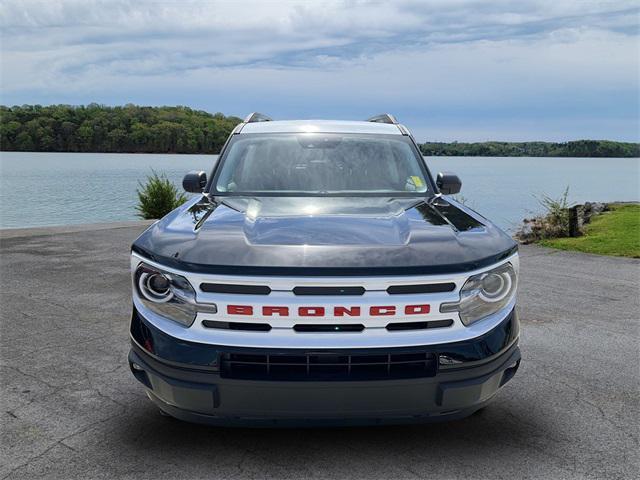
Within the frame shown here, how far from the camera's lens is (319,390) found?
2588 mm

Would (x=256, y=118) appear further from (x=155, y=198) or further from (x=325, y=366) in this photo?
(x=155, y=198)

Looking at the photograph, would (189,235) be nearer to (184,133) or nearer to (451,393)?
(451,393)

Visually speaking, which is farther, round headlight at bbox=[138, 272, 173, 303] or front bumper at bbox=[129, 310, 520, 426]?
round headlight at bbox=[138, 272, 173, 303]

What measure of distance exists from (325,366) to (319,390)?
0.11 metres

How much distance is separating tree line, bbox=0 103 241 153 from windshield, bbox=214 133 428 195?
35.6 metres

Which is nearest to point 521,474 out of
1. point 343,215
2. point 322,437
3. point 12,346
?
point 322,437

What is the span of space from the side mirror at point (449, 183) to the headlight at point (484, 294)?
1.59 m

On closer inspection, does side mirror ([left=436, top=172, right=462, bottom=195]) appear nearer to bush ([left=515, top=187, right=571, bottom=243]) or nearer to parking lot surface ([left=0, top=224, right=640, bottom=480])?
parking lot surface ([left=0, top=224, right=640, bottom=480])

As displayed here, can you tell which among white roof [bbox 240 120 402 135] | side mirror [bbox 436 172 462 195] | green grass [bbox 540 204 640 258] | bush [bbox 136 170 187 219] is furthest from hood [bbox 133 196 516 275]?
bush [bbox 136 170 187 219]

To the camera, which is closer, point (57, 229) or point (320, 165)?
point (320, 165)

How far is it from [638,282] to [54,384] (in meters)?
7.40

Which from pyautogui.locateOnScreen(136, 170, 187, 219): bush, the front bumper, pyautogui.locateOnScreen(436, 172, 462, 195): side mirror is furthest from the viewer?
pyautogui.locateOnScreen(136, 170, 187, 219): bush

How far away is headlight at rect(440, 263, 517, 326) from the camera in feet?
8.96

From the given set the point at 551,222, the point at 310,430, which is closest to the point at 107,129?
the point at 551,222
